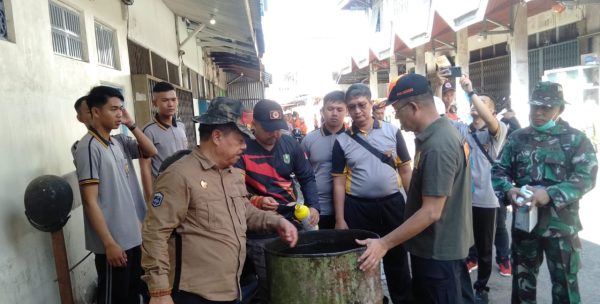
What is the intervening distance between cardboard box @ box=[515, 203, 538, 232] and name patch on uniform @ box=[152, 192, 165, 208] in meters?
2.20

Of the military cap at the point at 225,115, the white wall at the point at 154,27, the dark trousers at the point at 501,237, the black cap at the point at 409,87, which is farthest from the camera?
the white wall at the point at 154,27

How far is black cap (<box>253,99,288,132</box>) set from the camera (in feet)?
9.54

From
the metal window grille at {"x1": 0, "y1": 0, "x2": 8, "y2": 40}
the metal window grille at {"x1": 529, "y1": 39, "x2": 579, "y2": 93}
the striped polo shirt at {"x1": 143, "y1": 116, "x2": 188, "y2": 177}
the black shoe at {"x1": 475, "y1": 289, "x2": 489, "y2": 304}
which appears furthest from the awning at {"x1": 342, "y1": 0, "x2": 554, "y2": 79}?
the metal window grille at {"x1": 0, "y1": 0, "x2": 8, "y2": 40}

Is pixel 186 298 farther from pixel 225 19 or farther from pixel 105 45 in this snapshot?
pixel 225 19

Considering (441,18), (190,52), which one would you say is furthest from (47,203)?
(441,18)

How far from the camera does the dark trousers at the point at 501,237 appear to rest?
13.5 ft

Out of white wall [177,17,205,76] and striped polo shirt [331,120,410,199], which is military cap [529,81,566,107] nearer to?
striped polo shirt [331,120,410,199]

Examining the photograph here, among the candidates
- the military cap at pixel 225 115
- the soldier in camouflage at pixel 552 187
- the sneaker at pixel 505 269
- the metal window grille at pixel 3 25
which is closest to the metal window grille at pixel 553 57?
the sneaker at pixel 505 269

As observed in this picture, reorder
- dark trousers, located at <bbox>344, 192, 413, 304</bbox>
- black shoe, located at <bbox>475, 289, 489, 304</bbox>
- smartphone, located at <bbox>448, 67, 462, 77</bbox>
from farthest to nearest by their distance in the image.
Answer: black shoe, located at <bbox>475, 289, 489, 304</bbox> → smartphone, located at <bbox>448, 67, 462, 77</bbox> → dark trousers, located at <bbox>344, 192, 413, 304</bbox>

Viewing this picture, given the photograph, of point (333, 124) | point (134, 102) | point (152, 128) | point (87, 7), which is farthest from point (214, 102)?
point (134, 102)

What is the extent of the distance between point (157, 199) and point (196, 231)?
0.75 feet

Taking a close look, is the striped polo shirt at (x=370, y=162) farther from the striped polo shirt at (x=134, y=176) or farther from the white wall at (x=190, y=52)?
the white wall at (x=190, y=52)

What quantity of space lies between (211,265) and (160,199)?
15.2 inches

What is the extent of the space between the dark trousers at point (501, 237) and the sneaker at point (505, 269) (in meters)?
0.03
